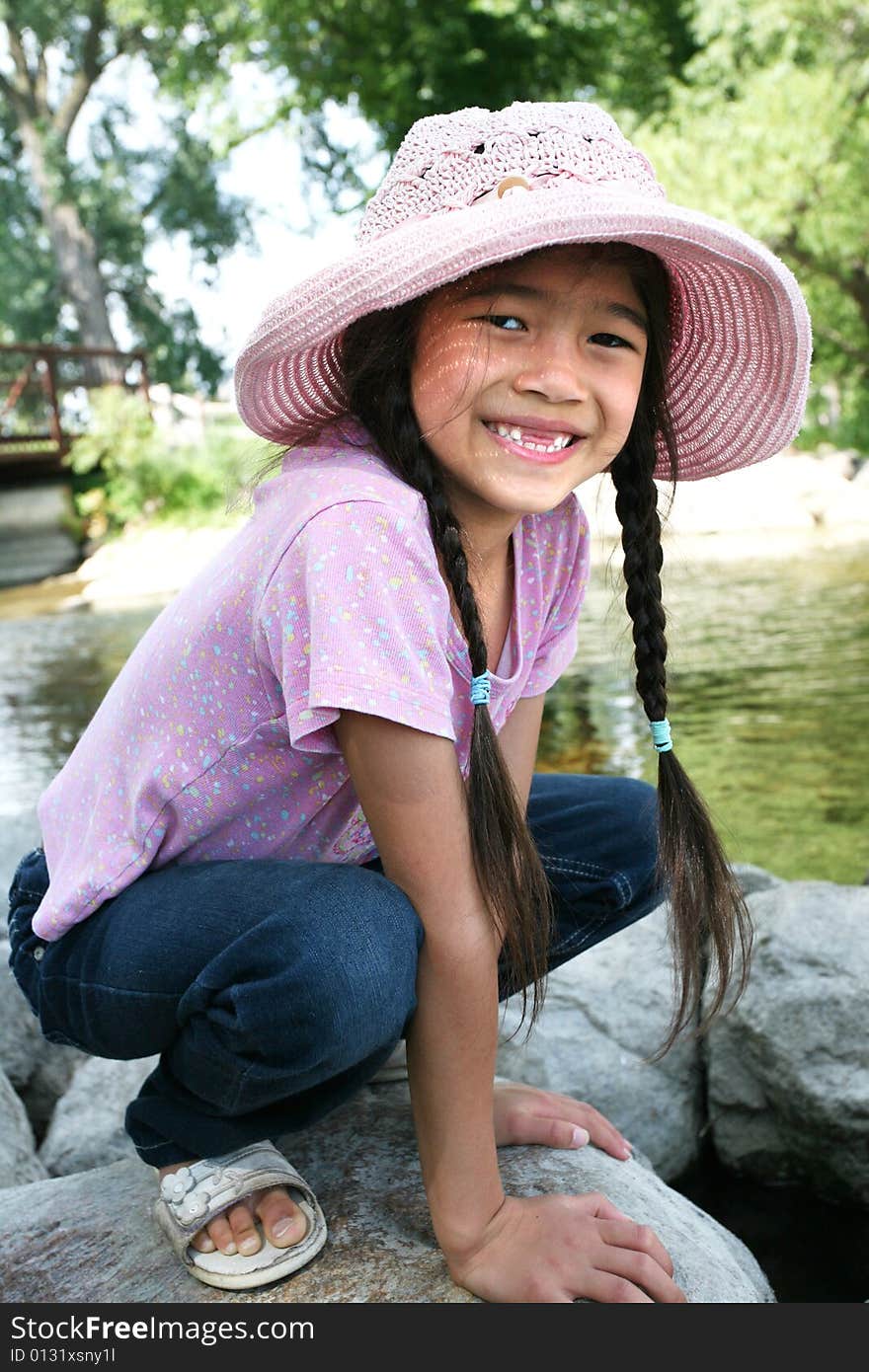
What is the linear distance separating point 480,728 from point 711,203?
10.5 m

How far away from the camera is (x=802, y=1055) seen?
1805mm

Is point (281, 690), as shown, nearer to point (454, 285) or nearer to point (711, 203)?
point (454, 285)

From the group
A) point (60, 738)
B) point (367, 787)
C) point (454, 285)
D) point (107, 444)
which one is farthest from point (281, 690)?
point (107, 444)

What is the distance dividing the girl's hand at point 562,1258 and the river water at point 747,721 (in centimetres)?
43

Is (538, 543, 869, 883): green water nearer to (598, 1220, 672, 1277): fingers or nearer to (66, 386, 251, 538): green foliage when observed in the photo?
(598, 1220, 672, 1277): fingers

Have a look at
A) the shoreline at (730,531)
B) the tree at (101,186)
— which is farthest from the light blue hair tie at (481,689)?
the tree at (101,186)

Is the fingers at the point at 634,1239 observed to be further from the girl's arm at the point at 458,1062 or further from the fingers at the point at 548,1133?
the fingers at the point at 548,1133

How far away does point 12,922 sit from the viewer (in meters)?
1.59

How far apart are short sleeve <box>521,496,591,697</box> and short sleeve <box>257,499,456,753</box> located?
0.39 m

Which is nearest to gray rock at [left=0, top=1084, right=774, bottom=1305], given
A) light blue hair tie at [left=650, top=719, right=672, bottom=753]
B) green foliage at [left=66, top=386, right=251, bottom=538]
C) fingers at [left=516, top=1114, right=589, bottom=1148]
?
fingers at [left=516, top=1114, right=589, bottom=1148]

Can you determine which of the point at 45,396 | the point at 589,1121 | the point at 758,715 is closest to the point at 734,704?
the point at 758,715

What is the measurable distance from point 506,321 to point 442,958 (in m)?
0.66

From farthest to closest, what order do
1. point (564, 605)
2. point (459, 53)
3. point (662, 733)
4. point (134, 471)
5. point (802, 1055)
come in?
1. point (134, 471)
2. point (459, 53)
3. point (802, 1055)
4. point (564, 605)
5. point (662, 733)

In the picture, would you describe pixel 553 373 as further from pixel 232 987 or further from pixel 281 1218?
pixel 281 1218
